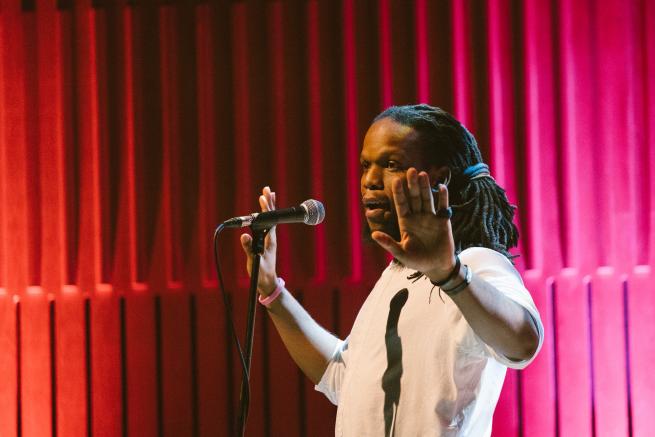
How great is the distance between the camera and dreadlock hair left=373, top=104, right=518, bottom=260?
1.69m

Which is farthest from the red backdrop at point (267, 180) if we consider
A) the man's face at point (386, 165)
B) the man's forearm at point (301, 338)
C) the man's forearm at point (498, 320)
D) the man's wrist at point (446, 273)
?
the man's wrist at point (446, 273)

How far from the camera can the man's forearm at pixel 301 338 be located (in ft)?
6.96

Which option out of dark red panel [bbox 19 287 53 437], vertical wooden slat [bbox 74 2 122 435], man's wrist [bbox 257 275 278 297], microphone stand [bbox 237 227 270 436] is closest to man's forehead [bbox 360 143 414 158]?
microphone stand [bbox 237 227 270 436]

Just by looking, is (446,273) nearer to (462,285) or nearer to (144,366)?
(462,285)

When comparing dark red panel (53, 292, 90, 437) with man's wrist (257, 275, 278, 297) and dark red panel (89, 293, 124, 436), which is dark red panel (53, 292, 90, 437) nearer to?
dark red panel (89, 293, 124, 436)

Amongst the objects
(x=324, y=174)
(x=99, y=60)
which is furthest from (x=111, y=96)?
(x=324, y=174)

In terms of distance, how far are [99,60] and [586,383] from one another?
225 centimetres

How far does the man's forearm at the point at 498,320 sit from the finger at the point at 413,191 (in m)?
0.19

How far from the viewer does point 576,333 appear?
2.64 m

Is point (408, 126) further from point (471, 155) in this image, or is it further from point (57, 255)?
point (57, 255)

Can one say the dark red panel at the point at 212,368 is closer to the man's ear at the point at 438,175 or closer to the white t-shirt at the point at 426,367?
the white t-shirt at the point at 426,367

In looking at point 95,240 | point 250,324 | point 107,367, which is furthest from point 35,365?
point 250,324

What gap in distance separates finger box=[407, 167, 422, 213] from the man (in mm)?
163

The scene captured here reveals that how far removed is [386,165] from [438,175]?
0.13 m
